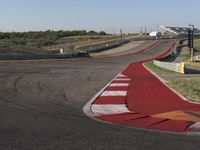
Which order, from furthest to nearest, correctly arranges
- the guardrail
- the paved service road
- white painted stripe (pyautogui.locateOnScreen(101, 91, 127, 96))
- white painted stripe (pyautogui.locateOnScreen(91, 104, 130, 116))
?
1. the guardrail
2. white painted stripe (pyautogui.locateOnScreen(101, 91, 127, 96))
3. white painted stripe (pyautogui.locateOnScreen(91, 104, 130, 116))
4. the paved service road

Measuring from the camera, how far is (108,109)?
11969 mm

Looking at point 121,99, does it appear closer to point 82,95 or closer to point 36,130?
point 82,95

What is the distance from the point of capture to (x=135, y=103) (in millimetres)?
13305

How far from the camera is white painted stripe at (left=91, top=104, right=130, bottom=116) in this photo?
37.1ft

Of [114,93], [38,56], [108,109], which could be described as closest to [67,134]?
[108,109]

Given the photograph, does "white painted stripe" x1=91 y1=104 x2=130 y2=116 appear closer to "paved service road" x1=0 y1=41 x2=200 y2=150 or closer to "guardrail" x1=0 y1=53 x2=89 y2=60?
"paved service road" x1=0 y1=41 x2=200 y2=150

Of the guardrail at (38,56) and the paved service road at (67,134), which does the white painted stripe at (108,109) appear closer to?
the paved service road at (67,134)

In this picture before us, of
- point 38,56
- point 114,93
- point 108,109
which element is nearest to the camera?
point 108,109

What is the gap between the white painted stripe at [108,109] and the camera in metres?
11.3

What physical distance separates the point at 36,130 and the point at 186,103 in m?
6.32

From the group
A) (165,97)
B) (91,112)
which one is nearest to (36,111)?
(91,112)

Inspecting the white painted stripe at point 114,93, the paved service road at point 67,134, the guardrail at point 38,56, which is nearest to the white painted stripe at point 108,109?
the paved service road at point 67,134

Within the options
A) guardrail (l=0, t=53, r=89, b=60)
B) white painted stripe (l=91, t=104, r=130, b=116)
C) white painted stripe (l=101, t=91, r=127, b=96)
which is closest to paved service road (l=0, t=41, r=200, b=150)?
Answer: white painted stripe (l=91, t=104, r=130, b=116)

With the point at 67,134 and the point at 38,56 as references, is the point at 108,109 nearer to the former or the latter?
the point at 67,134
